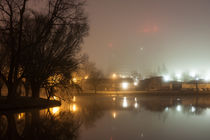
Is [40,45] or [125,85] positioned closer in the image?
[40,45]

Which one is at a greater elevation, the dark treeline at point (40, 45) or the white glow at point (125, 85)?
the dark treeline at point (40, 45)

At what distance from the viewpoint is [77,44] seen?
22.6m

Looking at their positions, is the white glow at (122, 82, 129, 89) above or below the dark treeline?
below

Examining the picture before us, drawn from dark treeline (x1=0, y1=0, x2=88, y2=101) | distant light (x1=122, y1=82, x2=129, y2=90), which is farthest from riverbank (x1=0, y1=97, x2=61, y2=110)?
distant light (x1=122, y1=82, x2=129, y2=90)

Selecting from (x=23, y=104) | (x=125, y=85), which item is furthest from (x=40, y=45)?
(x=125, y=85)

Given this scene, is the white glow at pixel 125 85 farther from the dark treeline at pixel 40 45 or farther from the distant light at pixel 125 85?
the dark treeline at pixel 40 45

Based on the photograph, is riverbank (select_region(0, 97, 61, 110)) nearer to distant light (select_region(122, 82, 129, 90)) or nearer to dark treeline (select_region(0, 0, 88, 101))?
dark treeline (select_region(0, 0, 88, 101))

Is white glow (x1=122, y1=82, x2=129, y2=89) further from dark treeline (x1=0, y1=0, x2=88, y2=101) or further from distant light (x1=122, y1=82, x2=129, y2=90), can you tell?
dark treeline (x1=0, y1=0, x2=88, y2=101)

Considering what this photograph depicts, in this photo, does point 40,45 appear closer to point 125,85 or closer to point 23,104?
point 23,104


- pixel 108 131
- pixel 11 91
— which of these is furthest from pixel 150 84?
pixel 108 131

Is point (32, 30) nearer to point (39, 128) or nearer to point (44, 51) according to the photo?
point (44, 51)

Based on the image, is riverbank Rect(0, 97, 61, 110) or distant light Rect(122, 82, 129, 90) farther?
distant light Rect(122, 82, 129, 90)

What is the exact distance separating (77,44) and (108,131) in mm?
14391

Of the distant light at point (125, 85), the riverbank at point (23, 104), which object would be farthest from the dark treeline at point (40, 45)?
the distant light at point (125, 85)
